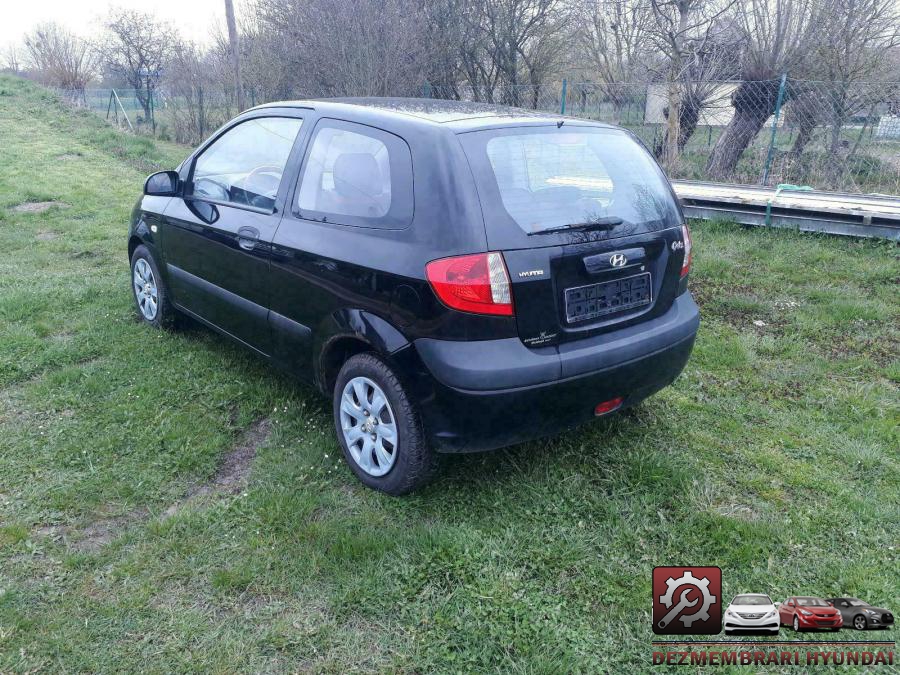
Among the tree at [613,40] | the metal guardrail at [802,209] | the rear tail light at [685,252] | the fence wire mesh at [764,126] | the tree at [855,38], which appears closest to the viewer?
the rear tail light at [685,252]

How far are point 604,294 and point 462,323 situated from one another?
2.27 ft

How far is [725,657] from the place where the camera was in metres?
2.29

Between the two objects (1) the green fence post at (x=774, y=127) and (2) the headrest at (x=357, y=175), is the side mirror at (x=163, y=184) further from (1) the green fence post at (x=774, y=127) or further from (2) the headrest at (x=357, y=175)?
(1) the green fence post at (x=774, y=127)

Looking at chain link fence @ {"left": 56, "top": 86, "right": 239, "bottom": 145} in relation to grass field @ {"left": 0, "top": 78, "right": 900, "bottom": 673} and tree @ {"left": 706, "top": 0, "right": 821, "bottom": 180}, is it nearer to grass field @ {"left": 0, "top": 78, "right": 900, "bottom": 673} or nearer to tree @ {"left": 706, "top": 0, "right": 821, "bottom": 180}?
tree @ {"left": 706, "top": 0, "right": 821, "bottom": 180}

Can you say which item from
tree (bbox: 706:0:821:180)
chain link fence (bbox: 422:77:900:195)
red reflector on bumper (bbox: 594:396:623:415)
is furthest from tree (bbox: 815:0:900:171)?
red reflector on bumper (bbox: 594:396:623:415)

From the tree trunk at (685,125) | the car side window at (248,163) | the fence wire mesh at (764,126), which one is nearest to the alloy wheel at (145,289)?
the car side window at (248,163)

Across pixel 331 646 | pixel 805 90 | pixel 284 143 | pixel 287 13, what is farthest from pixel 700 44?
pixel 331 646

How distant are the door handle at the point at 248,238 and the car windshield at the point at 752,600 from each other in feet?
8.95

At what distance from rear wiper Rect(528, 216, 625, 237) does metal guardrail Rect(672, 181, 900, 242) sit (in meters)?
5.08

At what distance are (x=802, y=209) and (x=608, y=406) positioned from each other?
543cm

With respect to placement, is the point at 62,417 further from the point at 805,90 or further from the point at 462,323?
the point at 805,90

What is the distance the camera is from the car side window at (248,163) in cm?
359

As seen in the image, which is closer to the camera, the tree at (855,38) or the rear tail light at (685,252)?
the rear tail light at (685,252)

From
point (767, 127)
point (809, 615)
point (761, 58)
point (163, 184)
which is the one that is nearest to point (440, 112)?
point (163, 184)
